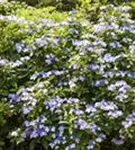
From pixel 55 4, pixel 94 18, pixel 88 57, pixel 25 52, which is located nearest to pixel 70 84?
pixel 88 57

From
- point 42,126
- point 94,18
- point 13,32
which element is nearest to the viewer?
point 42,126

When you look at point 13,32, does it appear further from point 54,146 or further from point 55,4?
point 55,4

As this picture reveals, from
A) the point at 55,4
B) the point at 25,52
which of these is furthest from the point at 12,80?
the point at 55,4

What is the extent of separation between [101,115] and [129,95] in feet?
0.87

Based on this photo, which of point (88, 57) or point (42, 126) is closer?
point (42, 126)

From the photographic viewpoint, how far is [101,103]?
141 inches

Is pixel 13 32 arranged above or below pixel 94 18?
above

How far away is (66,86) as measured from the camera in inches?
147

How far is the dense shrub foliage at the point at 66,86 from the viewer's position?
11.4 feet

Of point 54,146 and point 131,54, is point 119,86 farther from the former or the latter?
point 54,146

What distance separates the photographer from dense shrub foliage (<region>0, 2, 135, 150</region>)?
11.4ft

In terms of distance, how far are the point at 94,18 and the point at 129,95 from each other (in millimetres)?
2083

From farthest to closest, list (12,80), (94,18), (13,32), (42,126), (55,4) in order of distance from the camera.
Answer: (55,4) < (94,18) < (13,32) < (12,80) < (42,126)

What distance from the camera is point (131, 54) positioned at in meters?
3.89
